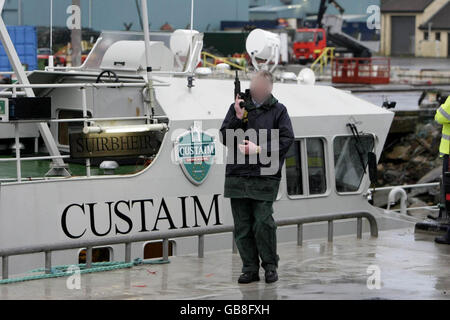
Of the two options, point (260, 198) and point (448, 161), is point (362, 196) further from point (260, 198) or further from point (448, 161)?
point (260, 198)

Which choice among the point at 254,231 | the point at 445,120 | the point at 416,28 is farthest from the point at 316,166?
the point at 416,28

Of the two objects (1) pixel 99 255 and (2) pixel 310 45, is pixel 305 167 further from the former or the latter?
(2) pixel 310 45

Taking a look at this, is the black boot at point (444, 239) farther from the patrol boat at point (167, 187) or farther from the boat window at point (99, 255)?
the boat window at point (99, 255)

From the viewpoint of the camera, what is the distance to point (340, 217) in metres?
10.5

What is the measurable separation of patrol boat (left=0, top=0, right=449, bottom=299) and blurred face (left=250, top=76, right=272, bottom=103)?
1667mm

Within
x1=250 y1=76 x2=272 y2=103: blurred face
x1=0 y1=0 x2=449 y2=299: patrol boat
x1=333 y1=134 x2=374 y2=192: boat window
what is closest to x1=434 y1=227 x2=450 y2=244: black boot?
x1=0 y1=0 x2=449 y2=299: patrol boat

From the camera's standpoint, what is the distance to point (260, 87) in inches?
307

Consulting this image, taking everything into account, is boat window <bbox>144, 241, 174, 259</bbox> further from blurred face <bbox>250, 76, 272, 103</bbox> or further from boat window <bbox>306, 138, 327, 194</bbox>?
blurred face <bbox>250, 76, 272, 103</bbox>

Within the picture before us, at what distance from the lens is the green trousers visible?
7945 mm

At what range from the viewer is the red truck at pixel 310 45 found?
49.7m

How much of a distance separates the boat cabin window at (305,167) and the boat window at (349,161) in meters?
0.28

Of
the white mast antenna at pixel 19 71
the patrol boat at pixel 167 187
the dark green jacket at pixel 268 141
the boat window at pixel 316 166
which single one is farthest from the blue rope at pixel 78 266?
the boat window at pixel 316 166

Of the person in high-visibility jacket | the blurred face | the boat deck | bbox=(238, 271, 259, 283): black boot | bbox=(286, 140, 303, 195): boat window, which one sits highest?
the blurred face

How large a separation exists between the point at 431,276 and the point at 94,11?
1088cm
